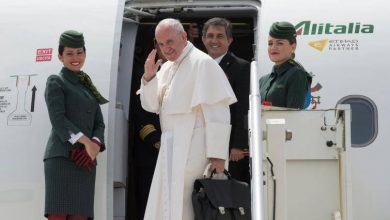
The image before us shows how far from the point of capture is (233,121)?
21.4 ft

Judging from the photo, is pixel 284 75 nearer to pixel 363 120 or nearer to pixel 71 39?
pixel 363 120

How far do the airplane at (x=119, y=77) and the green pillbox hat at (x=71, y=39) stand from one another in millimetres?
410

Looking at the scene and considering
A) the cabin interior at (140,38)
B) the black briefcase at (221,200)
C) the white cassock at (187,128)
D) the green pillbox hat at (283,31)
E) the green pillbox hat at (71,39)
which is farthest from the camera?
the cabin interior at (140,38)

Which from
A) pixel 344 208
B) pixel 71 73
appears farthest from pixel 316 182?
pixel 71 73

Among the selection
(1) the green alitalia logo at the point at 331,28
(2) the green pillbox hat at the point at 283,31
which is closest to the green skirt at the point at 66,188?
(2) the green pillbox hat at the point at 283,31

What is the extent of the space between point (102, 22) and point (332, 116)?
2555 millimetres

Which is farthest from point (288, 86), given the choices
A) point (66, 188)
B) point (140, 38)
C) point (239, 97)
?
point (140, 38)

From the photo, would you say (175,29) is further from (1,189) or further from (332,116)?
(1,189)

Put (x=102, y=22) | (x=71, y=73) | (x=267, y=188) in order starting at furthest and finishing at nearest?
(x=102, y=22) < (x=71, y=73) < (x=267, y=188)

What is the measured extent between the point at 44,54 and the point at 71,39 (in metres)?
0.66

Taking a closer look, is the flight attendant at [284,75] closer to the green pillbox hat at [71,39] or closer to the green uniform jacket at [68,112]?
the green uniform jacket at [68,112]

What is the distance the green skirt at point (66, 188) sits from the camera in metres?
6.10

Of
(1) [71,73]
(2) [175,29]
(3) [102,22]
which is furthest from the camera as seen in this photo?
(3) [102,22]

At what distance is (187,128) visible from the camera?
586cm
